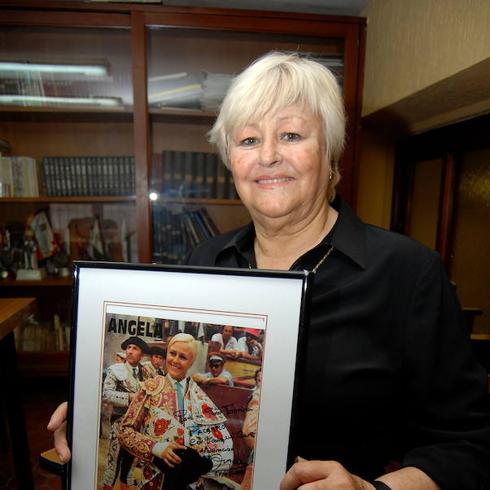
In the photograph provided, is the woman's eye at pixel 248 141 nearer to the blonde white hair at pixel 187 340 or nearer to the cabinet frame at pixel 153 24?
the blonde white hair at pixel 187 340

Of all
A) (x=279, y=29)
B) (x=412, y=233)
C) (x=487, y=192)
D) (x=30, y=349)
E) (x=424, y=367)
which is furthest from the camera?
(x=30, y=349)

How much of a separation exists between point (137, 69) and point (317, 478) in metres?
1.82

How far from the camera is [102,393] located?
0.55 metres

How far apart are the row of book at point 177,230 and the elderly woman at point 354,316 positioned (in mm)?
1268

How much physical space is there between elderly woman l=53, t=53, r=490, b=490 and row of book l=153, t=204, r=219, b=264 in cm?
127

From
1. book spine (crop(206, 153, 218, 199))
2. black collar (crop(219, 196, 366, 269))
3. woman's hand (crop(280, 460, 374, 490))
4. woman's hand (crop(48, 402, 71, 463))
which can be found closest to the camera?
woman's hand (crop(280, 460, 374, 490))

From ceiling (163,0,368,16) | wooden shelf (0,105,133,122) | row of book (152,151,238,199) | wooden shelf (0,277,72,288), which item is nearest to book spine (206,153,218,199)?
row of book (152,151,238,199)

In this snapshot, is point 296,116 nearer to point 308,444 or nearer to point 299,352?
point 299,352

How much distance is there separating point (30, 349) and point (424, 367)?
217 centimetres

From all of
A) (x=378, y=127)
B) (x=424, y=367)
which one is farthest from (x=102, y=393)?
(x=378, y=127)

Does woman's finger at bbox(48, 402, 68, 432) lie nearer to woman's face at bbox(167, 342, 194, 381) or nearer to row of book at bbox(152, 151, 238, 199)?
woman's face at bbox(167, 342, 194, 381)

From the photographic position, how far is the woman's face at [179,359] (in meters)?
0.52

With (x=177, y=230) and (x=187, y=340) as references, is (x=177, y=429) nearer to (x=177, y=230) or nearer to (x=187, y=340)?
(x=187, y=340)

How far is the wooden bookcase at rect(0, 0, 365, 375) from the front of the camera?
1.70 metres
